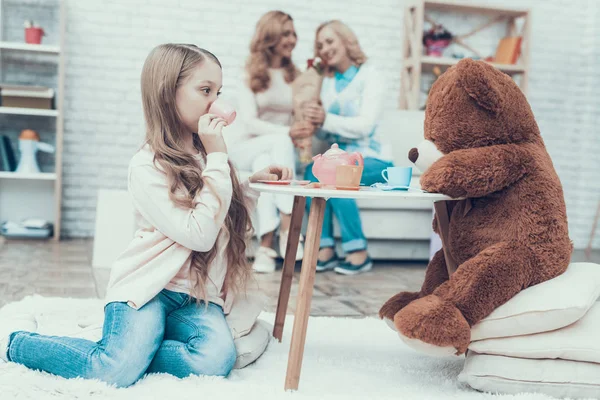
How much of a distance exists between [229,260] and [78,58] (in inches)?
117

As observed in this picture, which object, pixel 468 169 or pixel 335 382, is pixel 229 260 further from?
pixel 468 169

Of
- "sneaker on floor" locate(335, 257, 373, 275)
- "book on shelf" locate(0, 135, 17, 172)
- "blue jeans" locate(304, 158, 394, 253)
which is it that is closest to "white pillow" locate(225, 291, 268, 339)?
"sneaker on floor" locate(335, 257, 373, 275)

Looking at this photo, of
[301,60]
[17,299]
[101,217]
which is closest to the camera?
[17,299]

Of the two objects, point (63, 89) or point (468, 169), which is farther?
point (63, 89)

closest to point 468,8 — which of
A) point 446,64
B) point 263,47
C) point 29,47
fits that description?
point 446,64

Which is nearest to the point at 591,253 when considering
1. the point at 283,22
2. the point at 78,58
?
the point at 283,22

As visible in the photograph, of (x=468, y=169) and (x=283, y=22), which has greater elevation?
(x=283, y=22)

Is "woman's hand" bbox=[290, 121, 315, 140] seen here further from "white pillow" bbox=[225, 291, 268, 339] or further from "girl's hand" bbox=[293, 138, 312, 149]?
"white pillow" bbox=[225, 291, 268, 339]

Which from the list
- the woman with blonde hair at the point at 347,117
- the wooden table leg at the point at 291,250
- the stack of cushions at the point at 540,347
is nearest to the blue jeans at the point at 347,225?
the woman with blonde hair at the point at 347,117

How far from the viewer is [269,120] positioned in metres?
3.37

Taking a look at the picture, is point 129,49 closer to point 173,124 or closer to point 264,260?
point 264,260

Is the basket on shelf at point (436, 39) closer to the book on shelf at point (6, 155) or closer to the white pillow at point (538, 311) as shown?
the book on shelf at point (6, 155)

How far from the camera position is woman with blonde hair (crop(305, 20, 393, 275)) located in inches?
127

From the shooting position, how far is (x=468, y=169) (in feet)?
4.52
